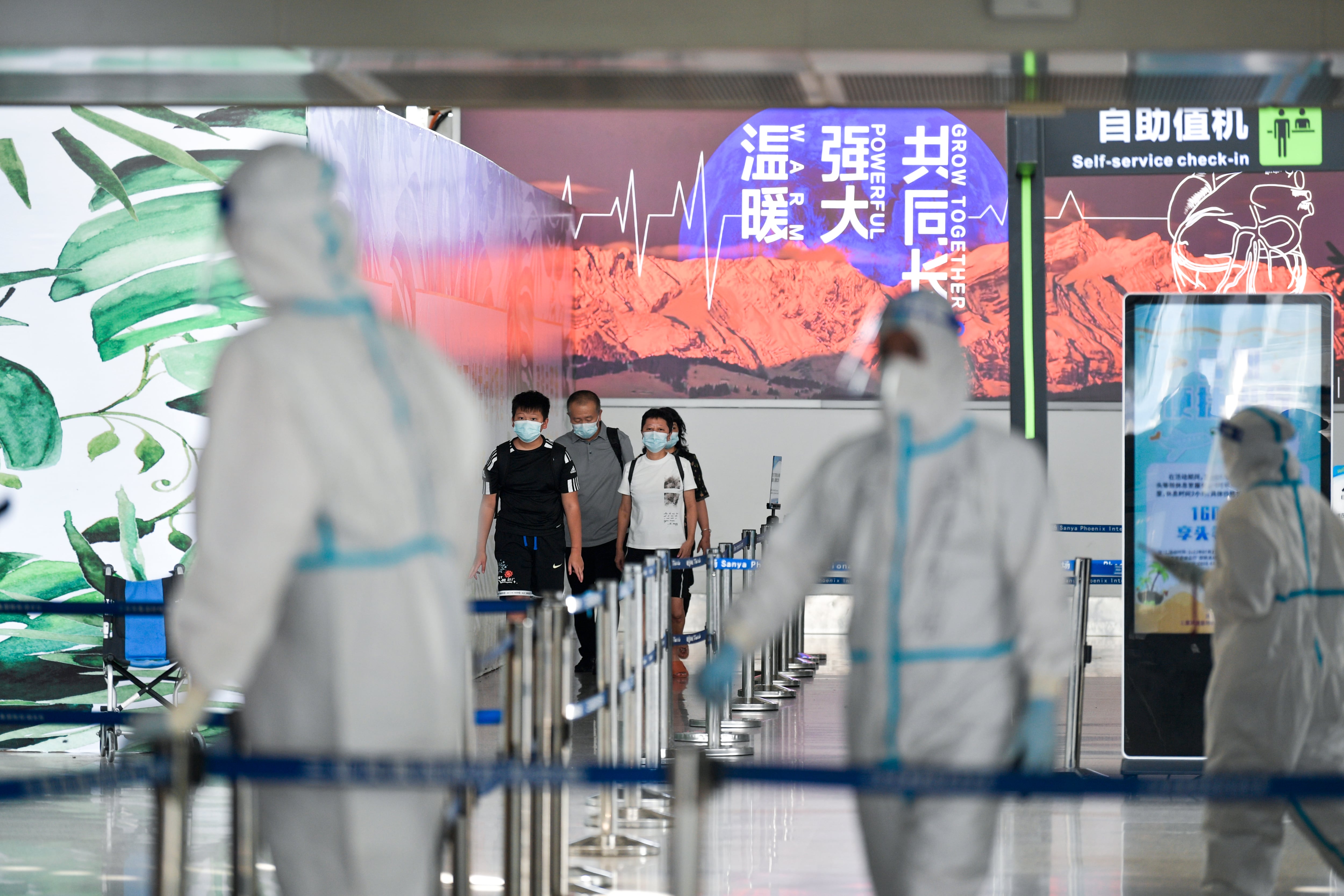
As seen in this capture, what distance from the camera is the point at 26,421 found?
800 cm

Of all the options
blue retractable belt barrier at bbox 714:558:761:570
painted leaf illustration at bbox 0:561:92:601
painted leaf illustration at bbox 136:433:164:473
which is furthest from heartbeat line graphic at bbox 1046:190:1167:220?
painted leaf illustration at bbox 0:561:92:601

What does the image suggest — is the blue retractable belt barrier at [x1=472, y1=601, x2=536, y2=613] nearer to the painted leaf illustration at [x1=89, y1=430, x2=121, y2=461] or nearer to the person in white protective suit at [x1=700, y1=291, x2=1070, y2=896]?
the person in white protective suit at [x1=700, y1=291, x2=1070, y2=896]

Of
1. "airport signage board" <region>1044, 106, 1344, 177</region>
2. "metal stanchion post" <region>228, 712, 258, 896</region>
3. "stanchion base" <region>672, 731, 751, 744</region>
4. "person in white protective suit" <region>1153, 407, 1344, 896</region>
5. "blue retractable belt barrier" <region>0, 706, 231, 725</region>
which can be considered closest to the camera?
"metal stanchion post" <region>228, 712, 258, 896</region>

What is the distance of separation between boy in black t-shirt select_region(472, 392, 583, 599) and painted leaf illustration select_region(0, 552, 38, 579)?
8.23ft

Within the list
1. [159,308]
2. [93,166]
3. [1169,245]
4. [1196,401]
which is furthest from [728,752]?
[1169,245]

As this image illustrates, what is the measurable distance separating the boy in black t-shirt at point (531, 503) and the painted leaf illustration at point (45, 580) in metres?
2.32

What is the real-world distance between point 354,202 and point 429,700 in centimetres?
648

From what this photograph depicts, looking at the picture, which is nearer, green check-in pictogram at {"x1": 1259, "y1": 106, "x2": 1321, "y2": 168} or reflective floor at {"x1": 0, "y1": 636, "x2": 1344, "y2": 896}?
reflective floor at {"x1": 0, "y1": 636, "x2": 1344, "y2": 896}

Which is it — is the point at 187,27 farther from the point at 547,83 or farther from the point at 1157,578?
the point at 1157,578

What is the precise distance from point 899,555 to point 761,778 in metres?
0.66

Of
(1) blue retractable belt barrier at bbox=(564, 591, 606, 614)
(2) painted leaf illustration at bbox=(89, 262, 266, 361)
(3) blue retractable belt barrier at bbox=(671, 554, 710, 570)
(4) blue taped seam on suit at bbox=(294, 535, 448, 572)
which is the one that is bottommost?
(3) blue retractable belt barrier at bbox=(671, 554, 710, 570)

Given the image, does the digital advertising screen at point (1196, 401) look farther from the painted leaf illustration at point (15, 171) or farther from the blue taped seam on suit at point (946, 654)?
the painted leaf illustration at point (15, 171)

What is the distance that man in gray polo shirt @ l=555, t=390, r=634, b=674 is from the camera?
1091 cm

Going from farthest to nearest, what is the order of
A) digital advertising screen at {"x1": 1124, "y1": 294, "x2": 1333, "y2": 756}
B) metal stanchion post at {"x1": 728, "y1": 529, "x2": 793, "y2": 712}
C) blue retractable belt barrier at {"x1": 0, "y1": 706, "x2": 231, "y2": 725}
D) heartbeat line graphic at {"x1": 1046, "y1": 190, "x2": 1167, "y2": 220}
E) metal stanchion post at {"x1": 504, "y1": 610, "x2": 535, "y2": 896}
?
heartbeat line graphic at {"x1": 1046, "y1": 190, "x2": 1167, "y2": 220}
metal stanchion post at {"x1": 728, "y1": 529, "x2": 793, "y2": 712}
digital advertising screen at {"x1": 1124, "y1": 294, "x2": 1333, "y2": 756}
metal stanchion post at {"x1": 504, "y1": 610, "x2": 535, "y2": 896}
blue retractable belt barrier at {"x1": 0, "y1": 706, "x2": 231, "y2": 725}
